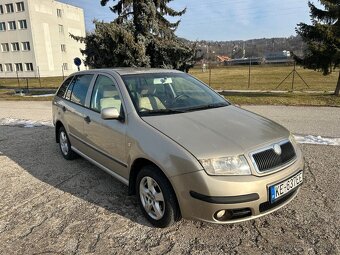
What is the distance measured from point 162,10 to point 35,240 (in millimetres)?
19474

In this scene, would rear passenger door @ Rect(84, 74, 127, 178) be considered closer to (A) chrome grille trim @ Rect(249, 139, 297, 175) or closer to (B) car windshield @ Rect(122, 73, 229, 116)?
(B) car windshield @ Rect(122, 73, 229, 116)

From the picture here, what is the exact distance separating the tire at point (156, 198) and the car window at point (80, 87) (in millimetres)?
1872

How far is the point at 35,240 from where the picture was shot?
2.96 meters

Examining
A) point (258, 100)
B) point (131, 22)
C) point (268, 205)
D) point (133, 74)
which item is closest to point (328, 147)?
point (268, 205)

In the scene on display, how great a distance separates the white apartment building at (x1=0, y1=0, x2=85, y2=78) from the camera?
44812mm

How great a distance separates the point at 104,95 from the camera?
13.1ft

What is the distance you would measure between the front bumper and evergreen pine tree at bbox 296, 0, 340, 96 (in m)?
12.5

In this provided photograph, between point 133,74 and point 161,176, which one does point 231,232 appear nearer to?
point 161,176

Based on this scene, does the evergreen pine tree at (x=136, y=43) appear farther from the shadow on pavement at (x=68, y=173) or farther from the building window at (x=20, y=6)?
the building window at (x=20, y=6)

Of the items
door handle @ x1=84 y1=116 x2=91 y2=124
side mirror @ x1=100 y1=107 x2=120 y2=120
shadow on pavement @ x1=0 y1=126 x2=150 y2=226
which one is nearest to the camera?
side mirror @ x1=100 y1=107 x2=120 y2=120

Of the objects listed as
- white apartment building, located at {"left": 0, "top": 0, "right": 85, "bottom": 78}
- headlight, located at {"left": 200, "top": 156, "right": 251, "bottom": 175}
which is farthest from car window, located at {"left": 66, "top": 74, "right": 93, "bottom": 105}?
white apartment building, located at {"left": 0, "top": 0, "right": 85, "bottom": 78}

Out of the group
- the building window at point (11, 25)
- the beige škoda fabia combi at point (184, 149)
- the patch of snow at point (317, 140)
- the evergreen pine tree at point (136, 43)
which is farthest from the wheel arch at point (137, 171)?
the building window at point (11, 25)

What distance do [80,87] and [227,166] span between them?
302cm

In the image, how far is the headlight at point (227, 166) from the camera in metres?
2.61
